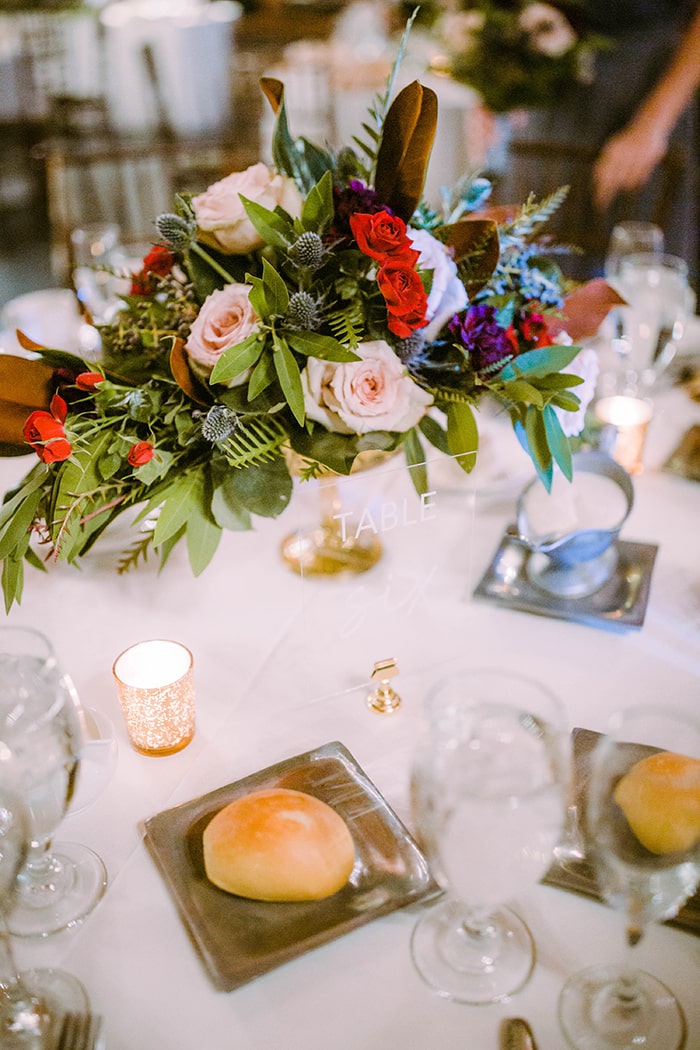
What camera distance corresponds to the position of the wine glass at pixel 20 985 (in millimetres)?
616

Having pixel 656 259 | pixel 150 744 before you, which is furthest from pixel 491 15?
pixel 150 744

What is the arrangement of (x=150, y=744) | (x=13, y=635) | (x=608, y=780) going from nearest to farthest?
(x=608, y=780)
(x=13, y=635)
(x=150, y=744)

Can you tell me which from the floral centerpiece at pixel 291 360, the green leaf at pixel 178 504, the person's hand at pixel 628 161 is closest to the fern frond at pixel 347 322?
the floral centerpiece at pixel 291 360

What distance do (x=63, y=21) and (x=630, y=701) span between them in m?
5.44

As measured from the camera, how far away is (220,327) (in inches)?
34.9

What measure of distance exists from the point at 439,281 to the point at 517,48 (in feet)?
7.68

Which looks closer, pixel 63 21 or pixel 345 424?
pixel 345 424

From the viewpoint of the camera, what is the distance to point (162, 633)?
107cm

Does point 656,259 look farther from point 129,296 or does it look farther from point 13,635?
point 13,635

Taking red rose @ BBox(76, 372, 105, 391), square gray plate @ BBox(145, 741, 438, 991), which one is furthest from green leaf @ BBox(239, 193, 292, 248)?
square gray plate @ BBox(145, 741, 438, 991)

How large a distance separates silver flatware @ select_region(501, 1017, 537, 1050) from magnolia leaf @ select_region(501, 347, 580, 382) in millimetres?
615

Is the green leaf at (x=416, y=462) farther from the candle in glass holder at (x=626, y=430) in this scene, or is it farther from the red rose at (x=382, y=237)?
the candle in glass holder at (x=626, y=430)

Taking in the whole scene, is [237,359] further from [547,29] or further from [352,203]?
[547,29]

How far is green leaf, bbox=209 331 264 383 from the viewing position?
83 centimetres
